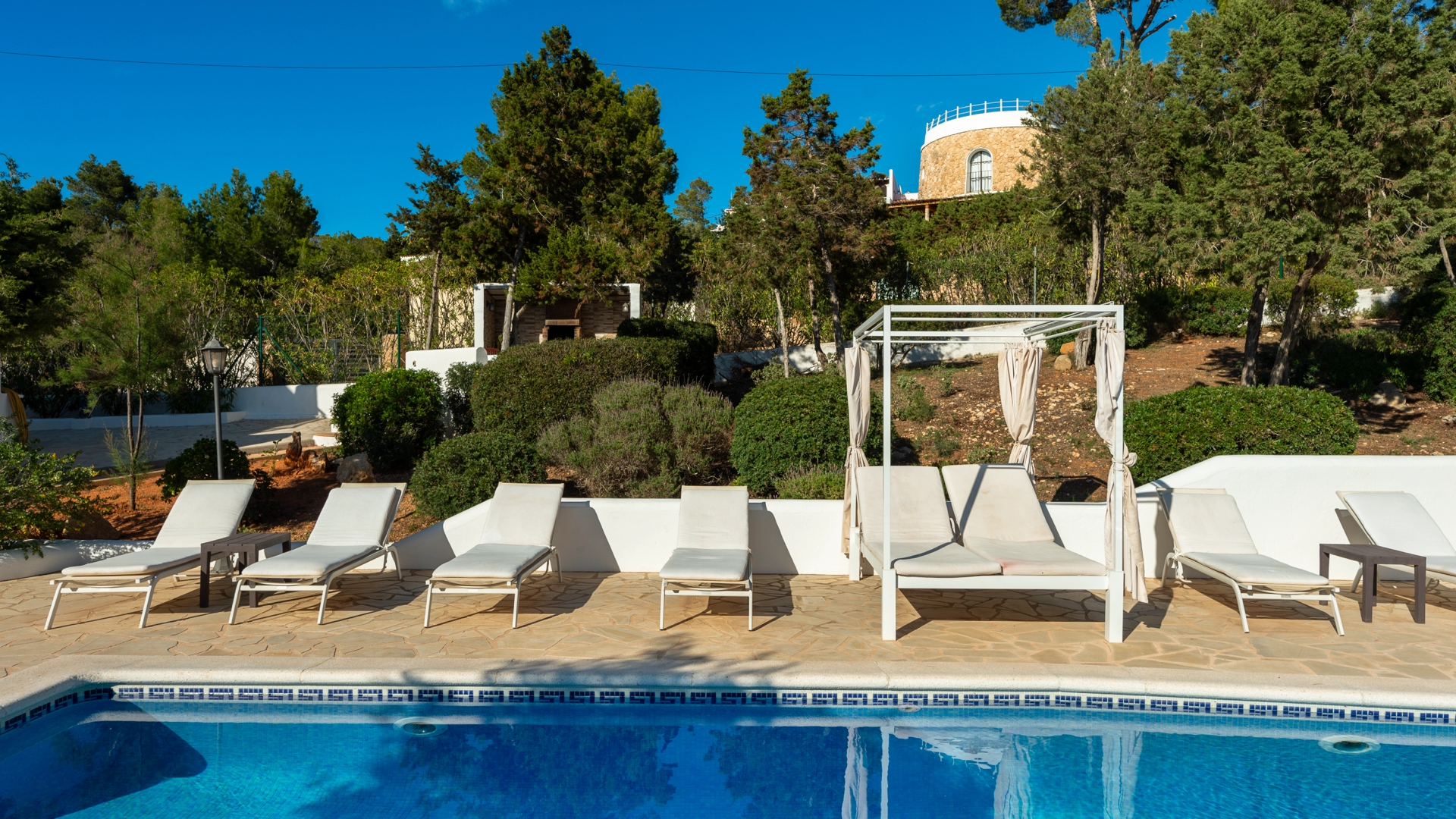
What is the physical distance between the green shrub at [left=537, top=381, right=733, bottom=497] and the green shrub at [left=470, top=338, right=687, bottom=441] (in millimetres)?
1560

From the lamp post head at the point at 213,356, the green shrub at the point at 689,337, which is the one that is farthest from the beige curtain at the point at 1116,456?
the green shrub at the point at 689,337

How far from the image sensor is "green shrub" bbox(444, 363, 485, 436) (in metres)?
14.0

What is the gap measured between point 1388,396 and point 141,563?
16377mm

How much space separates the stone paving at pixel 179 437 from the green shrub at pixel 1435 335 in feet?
60.1

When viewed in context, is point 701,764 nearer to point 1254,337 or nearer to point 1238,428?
point 1238,428

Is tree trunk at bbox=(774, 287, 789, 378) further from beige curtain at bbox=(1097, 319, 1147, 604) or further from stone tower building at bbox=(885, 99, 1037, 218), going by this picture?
stone tower building at bbox=(885, 99, 1037, 218)

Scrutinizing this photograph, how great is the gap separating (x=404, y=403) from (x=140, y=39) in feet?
48.2

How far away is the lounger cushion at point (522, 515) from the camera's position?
691cm

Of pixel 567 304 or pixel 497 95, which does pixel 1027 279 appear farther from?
pixel 497 95

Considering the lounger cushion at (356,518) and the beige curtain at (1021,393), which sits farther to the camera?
the beige curtain at (1021,393)

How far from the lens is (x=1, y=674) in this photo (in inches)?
192

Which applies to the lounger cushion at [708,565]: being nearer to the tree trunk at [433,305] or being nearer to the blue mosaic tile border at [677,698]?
the blue mosaic tile border at [677,698]

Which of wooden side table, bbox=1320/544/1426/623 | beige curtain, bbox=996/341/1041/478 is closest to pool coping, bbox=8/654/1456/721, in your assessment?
wooden side table, bbox=1320/544/1426/623

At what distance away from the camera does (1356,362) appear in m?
13.0
